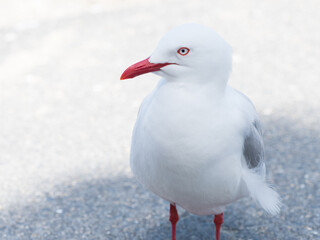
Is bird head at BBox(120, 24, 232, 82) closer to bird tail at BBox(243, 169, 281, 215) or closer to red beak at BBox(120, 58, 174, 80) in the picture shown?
red beak at BBox(120, 58, 174, 80)

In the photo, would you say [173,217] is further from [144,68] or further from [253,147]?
[144,68]

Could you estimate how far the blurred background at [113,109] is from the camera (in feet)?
10.3

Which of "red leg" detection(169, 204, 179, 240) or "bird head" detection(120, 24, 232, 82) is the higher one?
"bird head" detection(120, 24, 232, 82)

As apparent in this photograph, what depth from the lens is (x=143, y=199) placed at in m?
3.38

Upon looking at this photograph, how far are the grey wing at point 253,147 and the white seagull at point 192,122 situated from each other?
0.03 meters

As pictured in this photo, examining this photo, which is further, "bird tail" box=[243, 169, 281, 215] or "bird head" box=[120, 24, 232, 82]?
Answer: "bird tail" box=[243, 169, 281, 215]

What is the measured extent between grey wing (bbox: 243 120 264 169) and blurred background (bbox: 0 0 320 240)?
0.66 metres

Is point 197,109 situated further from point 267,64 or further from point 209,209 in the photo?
point 267,64

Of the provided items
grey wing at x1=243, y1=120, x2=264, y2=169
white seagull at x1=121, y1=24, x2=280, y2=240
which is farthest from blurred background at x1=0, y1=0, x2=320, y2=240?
white seagull at x1=121, y1=24, x2=280, y2=240

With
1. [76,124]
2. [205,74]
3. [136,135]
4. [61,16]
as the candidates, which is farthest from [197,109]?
[61,16]

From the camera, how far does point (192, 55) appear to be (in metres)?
2.05

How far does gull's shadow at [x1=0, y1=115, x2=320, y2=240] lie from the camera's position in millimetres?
3020

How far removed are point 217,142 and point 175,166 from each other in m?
0.21

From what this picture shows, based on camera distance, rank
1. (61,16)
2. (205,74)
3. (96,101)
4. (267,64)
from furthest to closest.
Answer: (61,16), (267,64), (96,101), (205,74)
